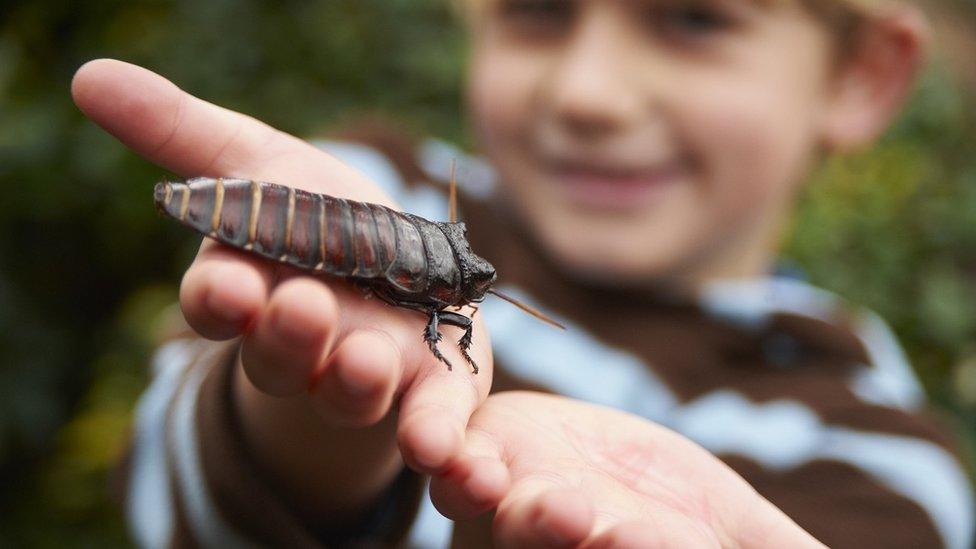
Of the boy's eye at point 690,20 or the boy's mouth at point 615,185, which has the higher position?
the boy's eye at point 690,20

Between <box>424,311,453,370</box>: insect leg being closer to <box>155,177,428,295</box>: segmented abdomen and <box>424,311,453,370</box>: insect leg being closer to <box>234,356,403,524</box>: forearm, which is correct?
<box>155,177,428,295</box>: segmented abdomen

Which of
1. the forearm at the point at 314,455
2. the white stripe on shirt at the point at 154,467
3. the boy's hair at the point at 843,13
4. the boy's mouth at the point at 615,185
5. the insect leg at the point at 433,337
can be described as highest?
the boy's hair at the point at 843,13

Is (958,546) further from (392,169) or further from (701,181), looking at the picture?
(392,169)

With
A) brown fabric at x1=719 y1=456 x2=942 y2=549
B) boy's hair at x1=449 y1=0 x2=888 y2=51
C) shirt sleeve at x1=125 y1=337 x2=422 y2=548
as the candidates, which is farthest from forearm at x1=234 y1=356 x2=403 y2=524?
boy's hair at x1=449 y1=0 x2=888 y2=51

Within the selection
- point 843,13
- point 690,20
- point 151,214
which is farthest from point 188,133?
point 843,13

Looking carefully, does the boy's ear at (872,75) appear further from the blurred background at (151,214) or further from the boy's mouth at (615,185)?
the blurred background at (151,214)

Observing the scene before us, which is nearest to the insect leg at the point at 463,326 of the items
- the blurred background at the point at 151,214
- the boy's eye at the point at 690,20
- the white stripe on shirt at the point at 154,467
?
the white stripe on shirt at the point at 154,467
